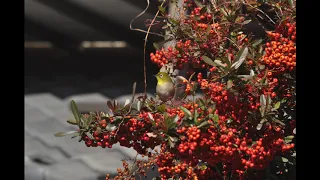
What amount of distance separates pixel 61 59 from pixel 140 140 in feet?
4.89

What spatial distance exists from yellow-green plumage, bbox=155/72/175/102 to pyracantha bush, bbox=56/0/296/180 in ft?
0.10

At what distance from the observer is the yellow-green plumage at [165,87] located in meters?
1.52

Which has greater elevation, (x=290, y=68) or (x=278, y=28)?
(x=278, y=28)

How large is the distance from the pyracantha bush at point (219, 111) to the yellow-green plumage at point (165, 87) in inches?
1.2

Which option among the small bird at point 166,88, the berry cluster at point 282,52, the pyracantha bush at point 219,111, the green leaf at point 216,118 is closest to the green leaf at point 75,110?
the pyracantha bush at point 219,111

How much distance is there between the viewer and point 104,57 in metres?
2.84

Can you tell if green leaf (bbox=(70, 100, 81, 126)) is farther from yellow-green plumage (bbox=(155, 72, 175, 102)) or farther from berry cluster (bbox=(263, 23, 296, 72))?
berry cluster (bbox=(263, 23, 296, 72))

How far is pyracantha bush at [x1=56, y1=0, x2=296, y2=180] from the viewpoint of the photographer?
137 centimetres

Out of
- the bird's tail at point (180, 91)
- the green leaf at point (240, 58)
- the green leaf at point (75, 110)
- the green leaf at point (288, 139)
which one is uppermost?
the green leaf at point (240, 58)

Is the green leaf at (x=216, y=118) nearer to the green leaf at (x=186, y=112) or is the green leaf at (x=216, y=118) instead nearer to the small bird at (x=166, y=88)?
the green leaf at (x=186, y=112)

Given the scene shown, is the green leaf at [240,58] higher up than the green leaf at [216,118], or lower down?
higher up

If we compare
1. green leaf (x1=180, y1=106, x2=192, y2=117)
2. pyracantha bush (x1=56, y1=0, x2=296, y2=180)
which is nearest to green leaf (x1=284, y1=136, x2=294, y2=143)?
pyracantha bush (x1=56, y1=0, x2=296, y2=180)
